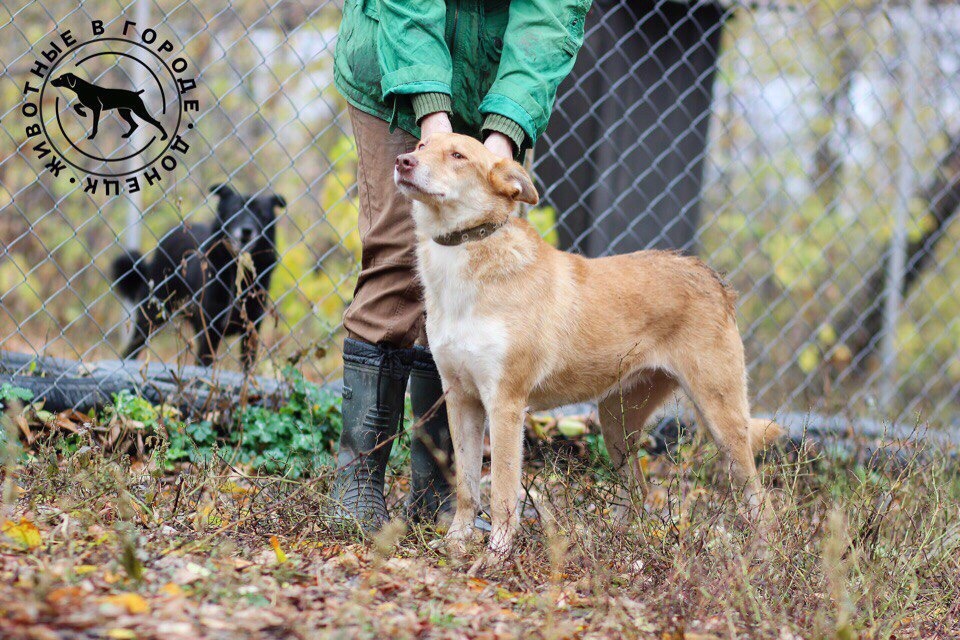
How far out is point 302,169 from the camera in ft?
31.7

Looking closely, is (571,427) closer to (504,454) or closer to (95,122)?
(504,454)

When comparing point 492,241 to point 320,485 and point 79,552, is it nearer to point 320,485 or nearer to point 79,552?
point 320,485

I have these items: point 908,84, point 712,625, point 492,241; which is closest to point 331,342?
point 492,241

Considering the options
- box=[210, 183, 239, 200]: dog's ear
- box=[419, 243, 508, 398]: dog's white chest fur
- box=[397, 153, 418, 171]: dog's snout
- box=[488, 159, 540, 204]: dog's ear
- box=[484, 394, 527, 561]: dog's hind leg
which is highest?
box=[210, 183, 239, 200]: dog's ear

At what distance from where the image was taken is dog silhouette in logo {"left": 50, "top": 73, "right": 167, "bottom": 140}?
12.2 feet

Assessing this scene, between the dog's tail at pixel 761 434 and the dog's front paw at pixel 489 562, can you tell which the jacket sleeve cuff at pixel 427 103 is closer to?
the dog's front paw at pixel 489 562

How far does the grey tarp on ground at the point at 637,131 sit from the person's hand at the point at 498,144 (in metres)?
2.00

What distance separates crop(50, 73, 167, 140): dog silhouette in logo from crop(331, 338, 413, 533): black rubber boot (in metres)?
1.38

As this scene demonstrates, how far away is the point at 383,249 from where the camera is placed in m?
3.03

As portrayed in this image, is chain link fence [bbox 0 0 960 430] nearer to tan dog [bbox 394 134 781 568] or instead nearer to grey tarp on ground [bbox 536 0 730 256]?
grey tarp on ground [bbox 536 0 730 256]

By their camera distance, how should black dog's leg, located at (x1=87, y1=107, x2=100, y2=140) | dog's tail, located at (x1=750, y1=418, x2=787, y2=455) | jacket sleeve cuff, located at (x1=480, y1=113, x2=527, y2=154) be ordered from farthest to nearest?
black dog's leg, located at (x1=87, y1=107, x2=100, y2=140) → dog's tail, located at (x1=750, y1=418, x2=787, y2=455) → jacket sleeve cuff, located at (x1=480, y1=113, x2=527, y2=154)

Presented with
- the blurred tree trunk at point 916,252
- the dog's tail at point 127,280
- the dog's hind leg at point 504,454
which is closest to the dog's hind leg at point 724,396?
the dog's hind leg at point 504,454

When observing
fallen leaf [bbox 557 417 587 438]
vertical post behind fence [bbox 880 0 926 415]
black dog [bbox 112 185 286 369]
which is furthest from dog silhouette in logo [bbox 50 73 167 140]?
vertical post behind fence [bbox 880 0 926 415]

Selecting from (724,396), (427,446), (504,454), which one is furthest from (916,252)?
(504,454)
